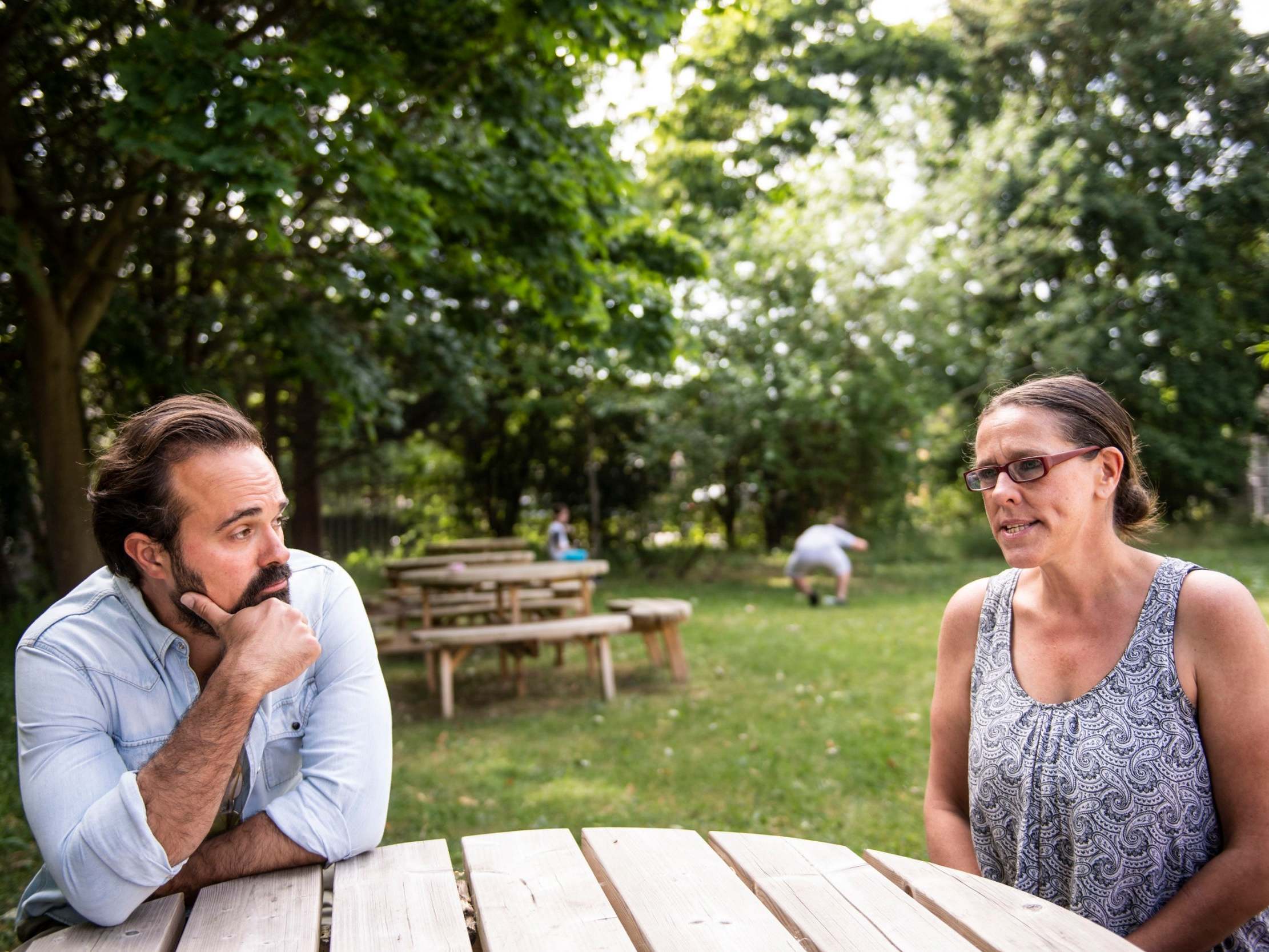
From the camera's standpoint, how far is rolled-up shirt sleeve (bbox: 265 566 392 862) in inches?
74.9

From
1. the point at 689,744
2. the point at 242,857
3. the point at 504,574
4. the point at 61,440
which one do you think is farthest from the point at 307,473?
the point at 242,857

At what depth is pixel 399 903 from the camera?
171cm

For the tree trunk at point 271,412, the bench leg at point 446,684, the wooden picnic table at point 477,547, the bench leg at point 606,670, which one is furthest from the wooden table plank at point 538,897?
the tree trunk at point 271,412

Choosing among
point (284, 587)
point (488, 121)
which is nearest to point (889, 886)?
point (284, 587)

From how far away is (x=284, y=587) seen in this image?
6.64 ft

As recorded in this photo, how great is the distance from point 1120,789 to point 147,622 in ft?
6.40

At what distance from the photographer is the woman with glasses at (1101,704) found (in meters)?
1.90

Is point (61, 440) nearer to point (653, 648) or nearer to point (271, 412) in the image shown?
point (653, 648)

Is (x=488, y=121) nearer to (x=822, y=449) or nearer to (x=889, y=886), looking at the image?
(x=889, y=886)

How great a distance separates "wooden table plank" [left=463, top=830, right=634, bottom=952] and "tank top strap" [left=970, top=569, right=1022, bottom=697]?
1.02 meters

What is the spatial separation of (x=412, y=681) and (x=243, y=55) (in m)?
5.30

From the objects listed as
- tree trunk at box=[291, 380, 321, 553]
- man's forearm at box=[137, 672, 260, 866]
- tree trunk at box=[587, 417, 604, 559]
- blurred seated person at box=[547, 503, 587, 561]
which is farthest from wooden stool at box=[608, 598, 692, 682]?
tree trunk at box=[587, 417, 604, 559]

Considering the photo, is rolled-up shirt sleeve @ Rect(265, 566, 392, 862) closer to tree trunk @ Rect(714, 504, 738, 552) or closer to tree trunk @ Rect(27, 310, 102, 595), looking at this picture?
tree trunk @ Rect(27, 310, 102, 595)

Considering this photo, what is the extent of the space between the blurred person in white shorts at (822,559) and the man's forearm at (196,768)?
39.8 feet
